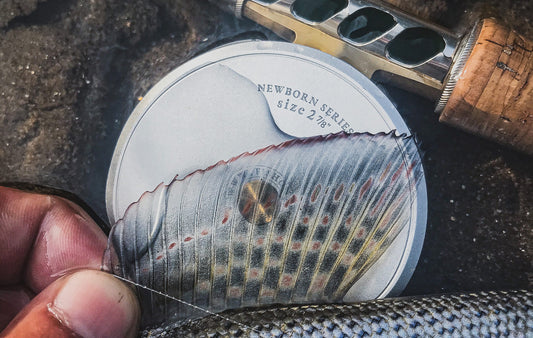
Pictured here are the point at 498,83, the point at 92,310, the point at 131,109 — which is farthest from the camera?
the point at 131,109

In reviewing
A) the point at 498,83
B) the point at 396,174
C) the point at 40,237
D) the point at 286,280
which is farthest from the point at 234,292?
the point at 498,83

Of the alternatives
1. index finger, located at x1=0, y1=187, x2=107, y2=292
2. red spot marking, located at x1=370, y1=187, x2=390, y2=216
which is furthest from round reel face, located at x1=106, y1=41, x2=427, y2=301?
red spot marking, located at x1=370, y1=187, x2=390, y2=216

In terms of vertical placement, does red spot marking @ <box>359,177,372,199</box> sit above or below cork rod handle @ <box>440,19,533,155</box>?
below

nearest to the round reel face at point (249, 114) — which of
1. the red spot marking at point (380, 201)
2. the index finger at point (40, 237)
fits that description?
the index finger at point (40, 237)

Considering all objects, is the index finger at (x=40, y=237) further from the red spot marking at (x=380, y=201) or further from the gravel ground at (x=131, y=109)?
the red spot marking at (x=380, y=201)

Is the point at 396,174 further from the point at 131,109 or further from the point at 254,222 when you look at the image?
the point at 131,109

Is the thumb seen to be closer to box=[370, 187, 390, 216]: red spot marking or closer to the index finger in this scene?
the index finger

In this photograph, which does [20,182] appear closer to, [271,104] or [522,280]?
[271,104]
